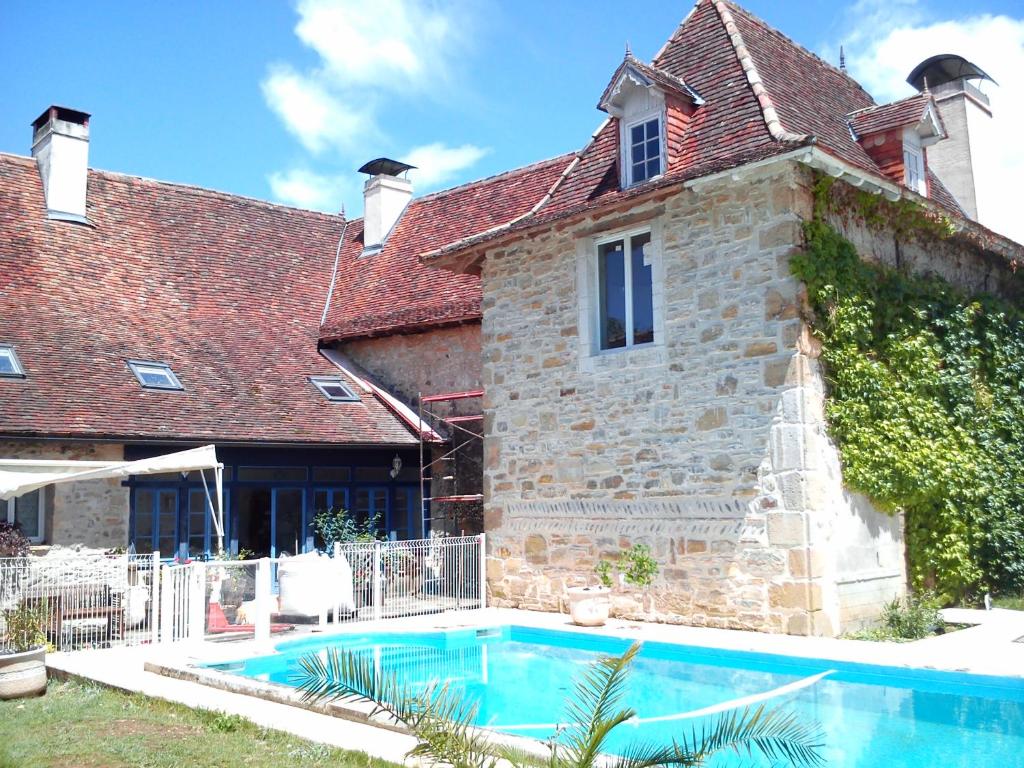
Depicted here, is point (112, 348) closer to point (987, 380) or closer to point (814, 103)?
point (814, 103)

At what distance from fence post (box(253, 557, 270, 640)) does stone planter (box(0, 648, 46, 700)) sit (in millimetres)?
3108

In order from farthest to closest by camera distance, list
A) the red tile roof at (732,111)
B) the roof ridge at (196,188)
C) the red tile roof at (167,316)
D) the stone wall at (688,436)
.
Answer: the roof ridge at (196,188)
the red tile roof at (167,316)
the red tile roof at (732,111)
the stone wall at (688,436)

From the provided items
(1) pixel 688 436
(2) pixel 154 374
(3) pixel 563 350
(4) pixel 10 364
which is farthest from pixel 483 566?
(4) pixel 10 364

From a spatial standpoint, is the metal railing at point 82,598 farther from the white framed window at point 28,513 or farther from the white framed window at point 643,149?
the white framed window at point 643,149

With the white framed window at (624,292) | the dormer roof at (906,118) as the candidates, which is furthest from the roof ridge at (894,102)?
the white framed window at (624,292)

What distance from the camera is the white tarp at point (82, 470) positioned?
11.1 m

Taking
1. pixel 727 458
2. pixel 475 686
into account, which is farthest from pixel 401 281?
pixel 475 686

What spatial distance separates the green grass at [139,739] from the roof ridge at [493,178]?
13.2m

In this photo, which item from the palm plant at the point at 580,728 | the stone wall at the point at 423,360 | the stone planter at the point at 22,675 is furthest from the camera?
the stone wall at the point at 423,360

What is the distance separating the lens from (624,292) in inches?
499

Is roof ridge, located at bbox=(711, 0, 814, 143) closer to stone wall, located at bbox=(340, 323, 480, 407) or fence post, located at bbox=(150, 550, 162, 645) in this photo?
stone wall, located at bbox=(340, 323, 480, 407)

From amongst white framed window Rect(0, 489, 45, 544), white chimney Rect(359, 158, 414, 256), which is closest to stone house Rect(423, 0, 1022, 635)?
white framed window Rect(0, 489, 45, 544)

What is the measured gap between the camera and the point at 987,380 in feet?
42.5

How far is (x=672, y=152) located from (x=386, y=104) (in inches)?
211
